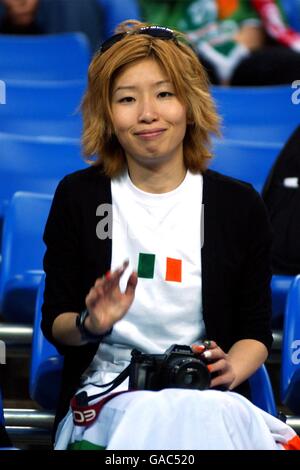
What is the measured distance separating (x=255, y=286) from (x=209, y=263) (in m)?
0.10

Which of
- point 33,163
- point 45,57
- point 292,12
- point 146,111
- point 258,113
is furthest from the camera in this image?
point 292,12

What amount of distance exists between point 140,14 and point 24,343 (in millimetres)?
2141

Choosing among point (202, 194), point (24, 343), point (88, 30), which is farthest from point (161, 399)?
point (88, 30)

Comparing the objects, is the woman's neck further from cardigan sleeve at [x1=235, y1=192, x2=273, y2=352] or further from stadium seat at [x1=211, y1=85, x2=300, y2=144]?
stadium seat at [x1=211, y1=85, x2=300, y2=144]

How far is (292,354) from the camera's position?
6.97 ft

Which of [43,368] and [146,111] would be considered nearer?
[146,111]

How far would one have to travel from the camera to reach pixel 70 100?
3473 millimetres

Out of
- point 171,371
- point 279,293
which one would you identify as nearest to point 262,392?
point 171,371

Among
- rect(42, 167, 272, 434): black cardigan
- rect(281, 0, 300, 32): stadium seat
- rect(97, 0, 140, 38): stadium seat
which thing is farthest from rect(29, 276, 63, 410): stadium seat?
rect(281, 0, 300, 32): stadium seat

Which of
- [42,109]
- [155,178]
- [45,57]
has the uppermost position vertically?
[45,57]

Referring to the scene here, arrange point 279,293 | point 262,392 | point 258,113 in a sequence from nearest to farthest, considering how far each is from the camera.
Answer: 1. point 262,392
2. point 279,293
3. point 258,113
